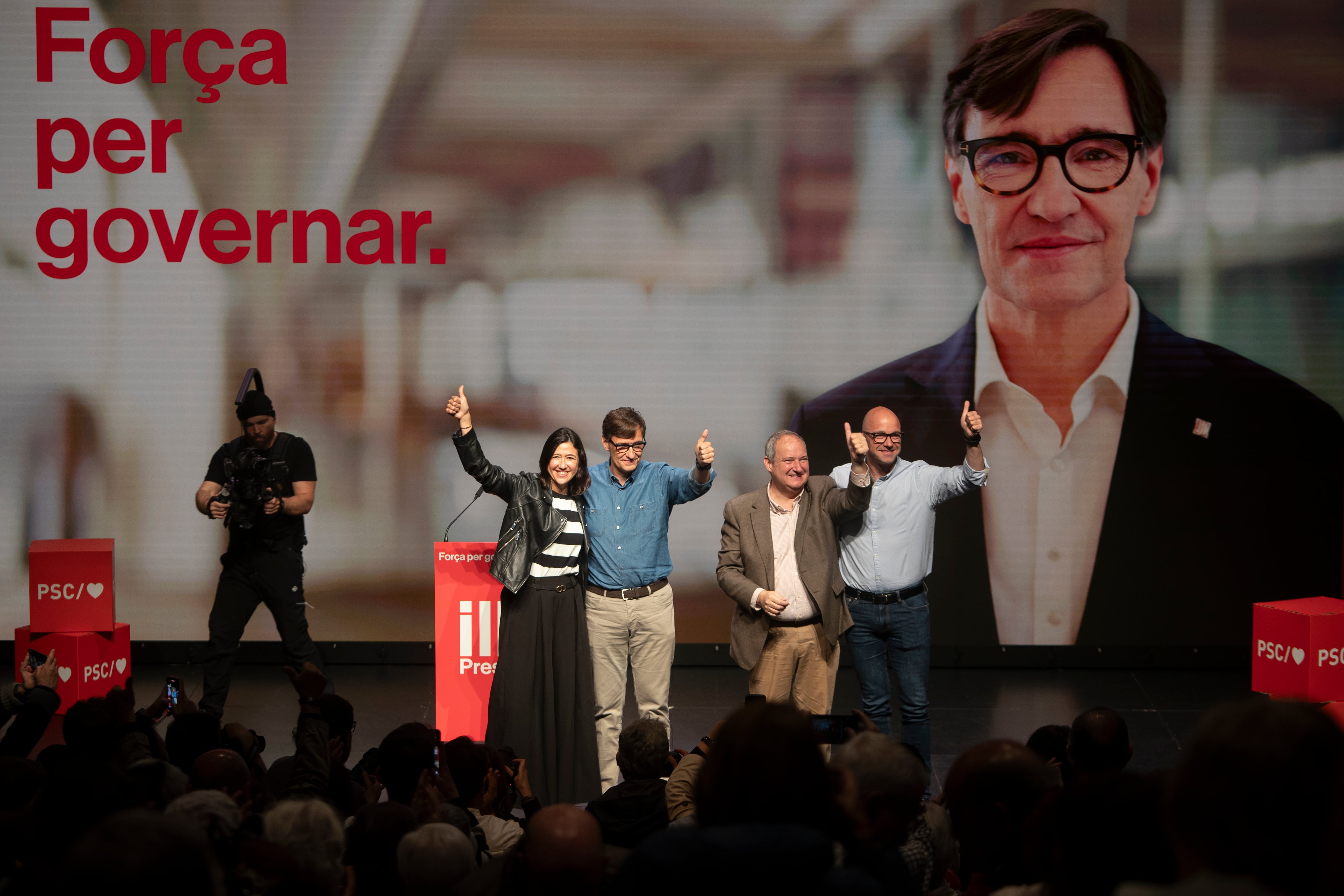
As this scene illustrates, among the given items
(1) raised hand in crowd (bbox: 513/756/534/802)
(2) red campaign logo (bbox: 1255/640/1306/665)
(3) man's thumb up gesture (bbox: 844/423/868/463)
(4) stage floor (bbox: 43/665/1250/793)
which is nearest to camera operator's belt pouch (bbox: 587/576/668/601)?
(1) raised hand in crowd (bbox: 513/756/534/802)

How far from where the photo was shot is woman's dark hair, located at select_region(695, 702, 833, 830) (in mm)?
1759

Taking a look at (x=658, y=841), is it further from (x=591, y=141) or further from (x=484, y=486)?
(x=591, y=141)

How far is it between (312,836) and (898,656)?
111 inches

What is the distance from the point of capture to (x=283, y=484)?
532cm

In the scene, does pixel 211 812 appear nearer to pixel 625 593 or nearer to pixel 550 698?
pixel 550 698

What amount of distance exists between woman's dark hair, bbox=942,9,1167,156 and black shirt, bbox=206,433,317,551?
157 inches

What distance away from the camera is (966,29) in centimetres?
652

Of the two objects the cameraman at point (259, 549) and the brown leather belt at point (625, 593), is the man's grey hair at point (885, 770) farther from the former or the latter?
the cameraman at point (259, 549)

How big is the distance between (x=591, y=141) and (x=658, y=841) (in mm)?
5482

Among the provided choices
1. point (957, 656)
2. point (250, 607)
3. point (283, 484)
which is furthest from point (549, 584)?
point (957, 656)

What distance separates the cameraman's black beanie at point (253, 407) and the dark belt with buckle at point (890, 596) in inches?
110

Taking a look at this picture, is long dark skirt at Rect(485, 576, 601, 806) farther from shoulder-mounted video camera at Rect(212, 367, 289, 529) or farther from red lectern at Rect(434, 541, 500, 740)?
shoulder-mounted video camera at Rect(212, 367, 289, 529)

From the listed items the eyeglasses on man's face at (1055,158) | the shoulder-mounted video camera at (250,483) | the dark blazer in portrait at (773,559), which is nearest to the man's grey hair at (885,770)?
the dark blazer in portrait at (773,559)

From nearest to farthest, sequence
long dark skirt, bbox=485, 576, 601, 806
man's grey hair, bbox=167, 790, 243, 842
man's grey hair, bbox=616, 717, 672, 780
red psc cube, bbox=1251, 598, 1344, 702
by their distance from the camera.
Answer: man's grey hair, bbox=167, 790, 243, 842
man's grey hair, bbox=616, 717, 672, 780
long dark skirt, bbox=485, 576, 601, 806
red psc cube, bbox=1251, 598, 1344, 702
